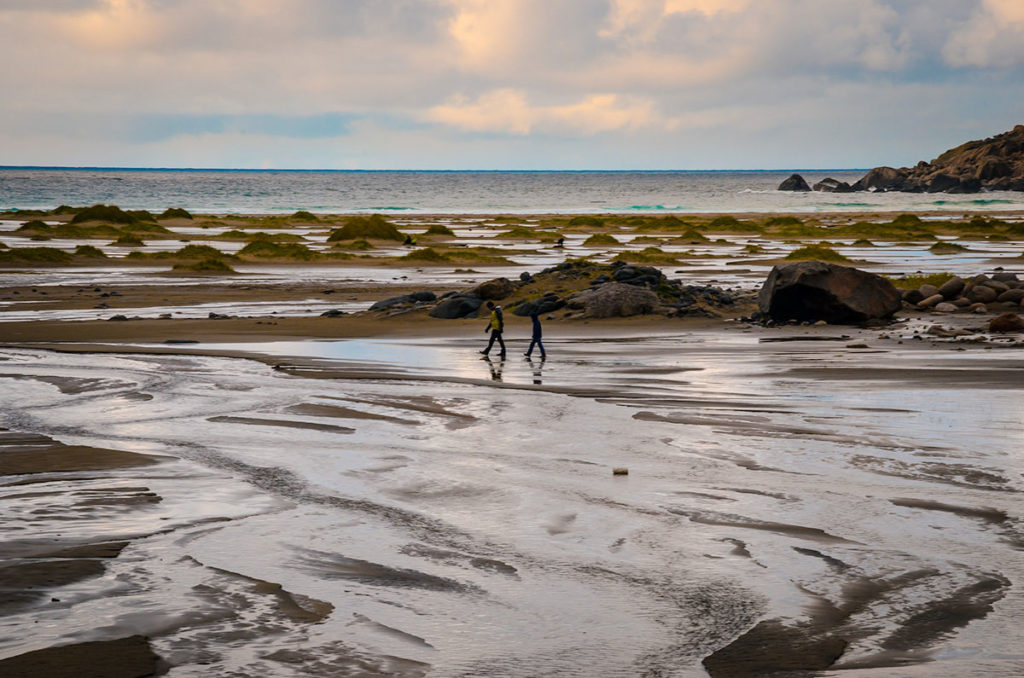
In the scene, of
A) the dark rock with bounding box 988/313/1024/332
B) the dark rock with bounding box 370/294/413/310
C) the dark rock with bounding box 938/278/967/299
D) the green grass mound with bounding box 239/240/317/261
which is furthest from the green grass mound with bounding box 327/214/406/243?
the dark rock with bounding box 988/313/1024/332

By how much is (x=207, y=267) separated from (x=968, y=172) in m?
162

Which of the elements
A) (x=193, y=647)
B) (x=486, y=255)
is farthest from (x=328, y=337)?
(x=486, y=255)

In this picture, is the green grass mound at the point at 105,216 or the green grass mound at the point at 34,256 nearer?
the green grass mound at the point at 34,256

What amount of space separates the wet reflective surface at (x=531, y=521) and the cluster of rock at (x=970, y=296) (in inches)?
440

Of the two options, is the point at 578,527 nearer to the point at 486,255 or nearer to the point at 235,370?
the point at 235,370

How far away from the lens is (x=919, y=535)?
8.82 m

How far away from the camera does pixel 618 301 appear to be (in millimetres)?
29125

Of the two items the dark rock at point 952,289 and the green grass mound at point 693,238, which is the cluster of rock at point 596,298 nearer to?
the dark rock at point 952,289

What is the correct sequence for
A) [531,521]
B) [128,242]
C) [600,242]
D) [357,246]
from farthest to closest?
1. [600,242]
2. [128,242]
3. [357,246]
4. [531,521]

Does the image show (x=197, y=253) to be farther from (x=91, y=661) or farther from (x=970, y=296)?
(x=91, y=661)

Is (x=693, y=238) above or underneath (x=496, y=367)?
above

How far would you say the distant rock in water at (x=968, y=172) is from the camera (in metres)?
172

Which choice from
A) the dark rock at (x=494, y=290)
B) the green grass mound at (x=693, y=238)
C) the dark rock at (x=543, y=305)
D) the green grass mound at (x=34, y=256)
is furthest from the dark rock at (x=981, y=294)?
the green grass mound at (x=693, y=238)

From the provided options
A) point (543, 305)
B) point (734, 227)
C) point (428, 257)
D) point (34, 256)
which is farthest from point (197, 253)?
point (734, 227)
